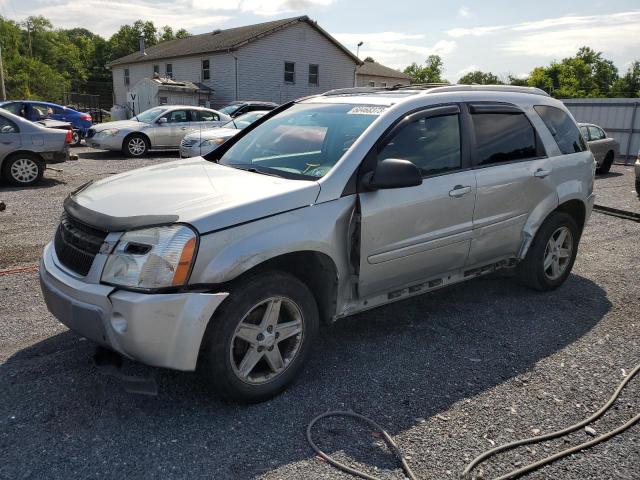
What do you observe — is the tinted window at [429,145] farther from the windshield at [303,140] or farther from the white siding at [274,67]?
the white siding at [274,67]

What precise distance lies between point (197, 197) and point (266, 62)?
30.4 m

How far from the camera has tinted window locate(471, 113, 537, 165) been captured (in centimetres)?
434

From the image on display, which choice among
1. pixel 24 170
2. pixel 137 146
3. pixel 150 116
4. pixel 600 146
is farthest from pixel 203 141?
pixel 600 146

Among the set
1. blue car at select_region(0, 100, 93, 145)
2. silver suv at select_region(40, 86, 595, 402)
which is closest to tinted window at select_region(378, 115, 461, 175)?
silver suv at select_region(40, 86, 595, 402)

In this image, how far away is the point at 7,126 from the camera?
1045 centimetres

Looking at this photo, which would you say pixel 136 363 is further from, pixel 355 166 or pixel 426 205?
pixel 426 205

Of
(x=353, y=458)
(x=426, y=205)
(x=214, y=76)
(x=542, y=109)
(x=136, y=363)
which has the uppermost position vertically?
(x=214, y=76)

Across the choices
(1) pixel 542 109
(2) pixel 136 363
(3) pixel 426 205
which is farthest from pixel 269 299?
(1) pixel 542 109

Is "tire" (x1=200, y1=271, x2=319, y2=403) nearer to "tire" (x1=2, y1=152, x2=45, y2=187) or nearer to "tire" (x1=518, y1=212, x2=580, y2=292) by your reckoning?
"tire" (x1=518, y1=212, x2=580, y2=292)

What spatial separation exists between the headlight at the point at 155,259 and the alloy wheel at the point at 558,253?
358cm

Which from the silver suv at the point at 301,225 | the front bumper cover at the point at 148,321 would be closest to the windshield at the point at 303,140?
the silver suv at the point at 301,225

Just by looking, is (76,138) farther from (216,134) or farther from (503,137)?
(503,137)

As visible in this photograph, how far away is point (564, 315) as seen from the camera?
187 inches

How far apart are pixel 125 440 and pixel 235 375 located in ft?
2.16
